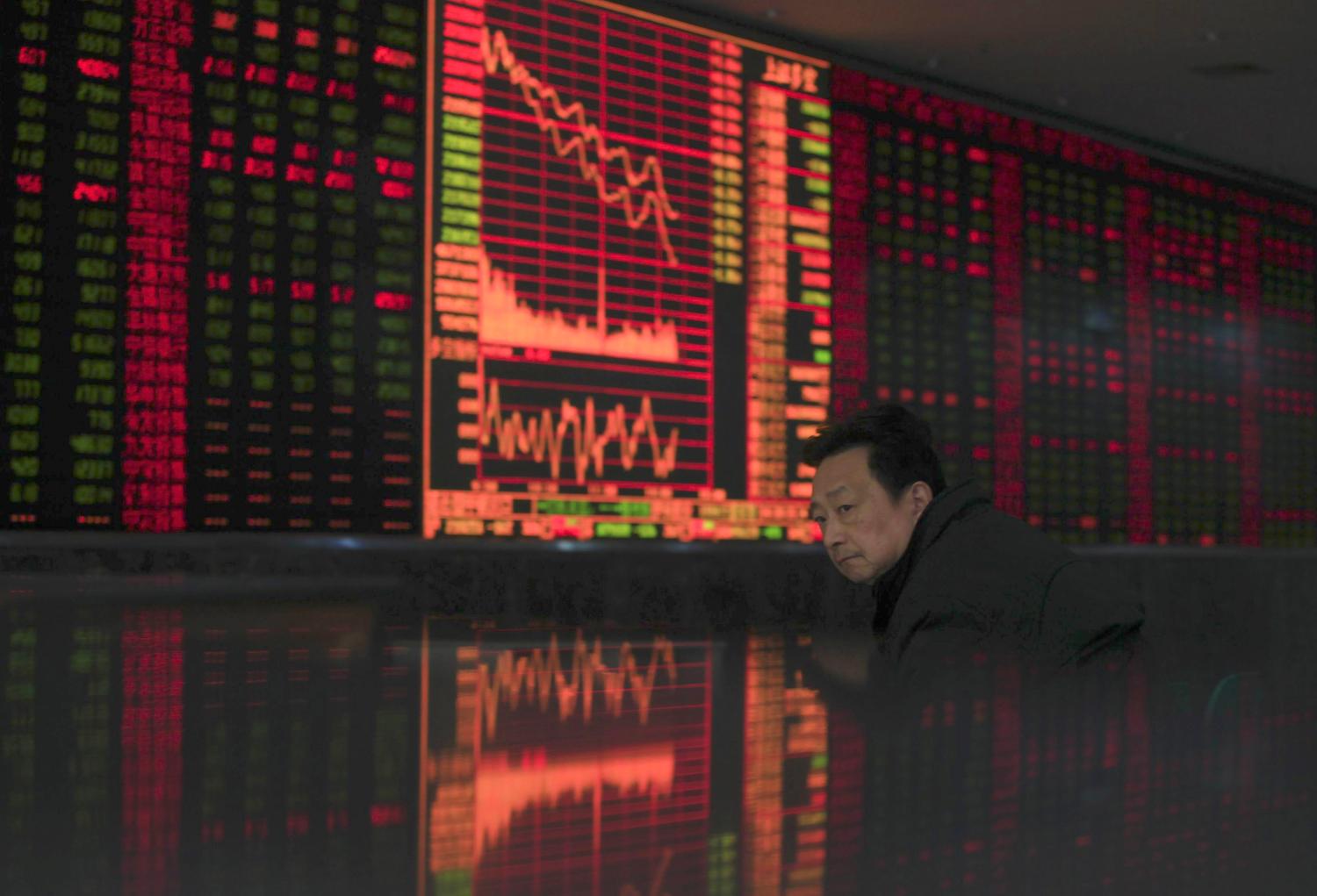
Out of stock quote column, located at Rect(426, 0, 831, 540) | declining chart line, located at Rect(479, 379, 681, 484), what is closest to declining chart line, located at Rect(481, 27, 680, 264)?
stock quote column, located at Rect(426, 0, 831, 540)

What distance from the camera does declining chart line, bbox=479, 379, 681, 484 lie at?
420cm

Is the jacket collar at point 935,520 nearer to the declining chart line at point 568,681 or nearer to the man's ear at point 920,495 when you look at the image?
the man's ear at point 920,495

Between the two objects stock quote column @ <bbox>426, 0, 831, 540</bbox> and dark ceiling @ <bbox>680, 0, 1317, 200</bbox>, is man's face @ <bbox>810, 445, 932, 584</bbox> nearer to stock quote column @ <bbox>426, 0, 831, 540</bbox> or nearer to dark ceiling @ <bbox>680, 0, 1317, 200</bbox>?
stock quote column @ <bbox>426, 0, 831, 540</bbox>

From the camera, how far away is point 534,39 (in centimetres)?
442

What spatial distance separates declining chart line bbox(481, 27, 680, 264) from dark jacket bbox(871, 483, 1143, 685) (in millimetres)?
2875

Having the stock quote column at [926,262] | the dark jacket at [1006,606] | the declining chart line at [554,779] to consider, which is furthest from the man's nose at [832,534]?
the stock quote column at [926,262]

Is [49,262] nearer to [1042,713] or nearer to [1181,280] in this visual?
[1042,713]

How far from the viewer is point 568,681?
1394mm

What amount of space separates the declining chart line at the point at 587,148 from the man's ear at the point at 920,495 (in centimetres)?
257

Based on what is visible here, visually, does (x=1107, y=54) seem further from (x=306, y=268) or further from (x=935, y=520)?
(x=935, y=520)

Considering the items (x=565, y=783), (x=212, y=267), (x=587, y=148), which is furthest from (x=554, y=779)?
(x=587, y=148)

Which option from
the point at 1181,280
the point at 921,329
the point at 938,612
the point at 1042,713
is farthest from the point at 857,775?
the point at 1181,280

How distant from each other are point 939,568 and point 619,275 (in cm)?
287

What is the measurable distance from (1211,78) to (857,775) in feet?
18.4
